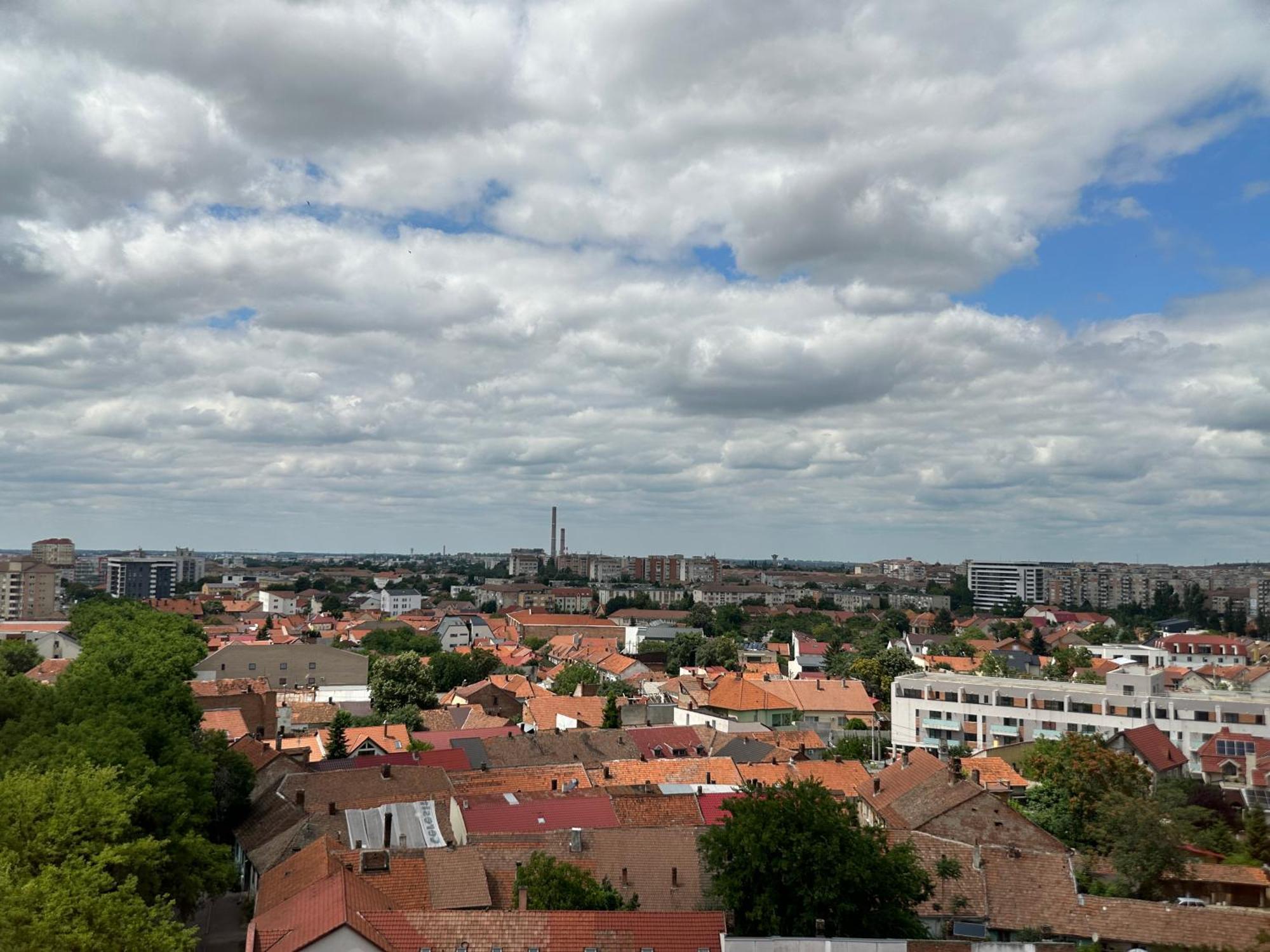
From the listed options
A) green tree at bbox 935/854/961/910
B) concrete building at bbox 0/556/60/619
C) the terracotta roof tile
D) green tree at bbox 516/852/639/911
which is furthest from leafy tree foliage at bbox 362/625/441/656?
concrete building at bbox 0/556/60/619

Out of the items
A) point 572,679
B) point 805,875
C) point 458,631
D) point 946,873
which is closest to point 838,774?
point 946,873

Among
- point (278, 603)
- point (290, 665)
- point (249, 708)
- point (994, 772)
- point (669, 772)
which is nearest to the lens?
point (669, 772)

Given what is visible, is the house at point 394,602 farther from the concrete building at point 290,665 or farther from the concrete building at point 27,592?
the concrete building at point 290,665

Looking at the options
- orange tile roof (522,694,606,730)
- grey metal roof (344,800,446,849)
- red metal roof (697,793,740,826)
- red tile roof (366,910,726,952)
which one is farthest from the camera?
orange tile roof (522,694,606,730)

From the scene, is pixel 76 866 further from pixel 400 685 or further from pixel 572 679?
pixel 572 679

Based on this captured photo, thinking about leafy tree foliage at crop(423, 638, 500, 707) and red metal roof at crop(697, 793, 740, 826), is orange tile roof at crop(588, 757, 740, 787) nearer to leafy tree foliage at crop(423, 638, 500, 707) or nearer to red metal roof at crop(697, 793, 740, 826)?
red metal roof at crop(697, 793, 740, 826)

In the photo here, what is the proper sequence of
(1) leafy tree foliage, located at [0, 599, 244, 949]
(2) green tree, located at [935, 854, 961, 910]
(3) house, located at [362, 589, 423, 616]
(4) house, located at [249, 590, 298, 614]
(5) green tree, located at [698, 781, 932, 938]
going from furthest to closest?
1. (3) house, located at [362, 589, 423, 616]
2. (4) house, located at [249, 590, 298, 614]
3. (2) green tree, located at [935, 854, 961, 910]
4. (5) green tree, located at [698, 781, 932, 938]
5. (1) leafy tree foliage, located at [0, 599, 244, 949]
